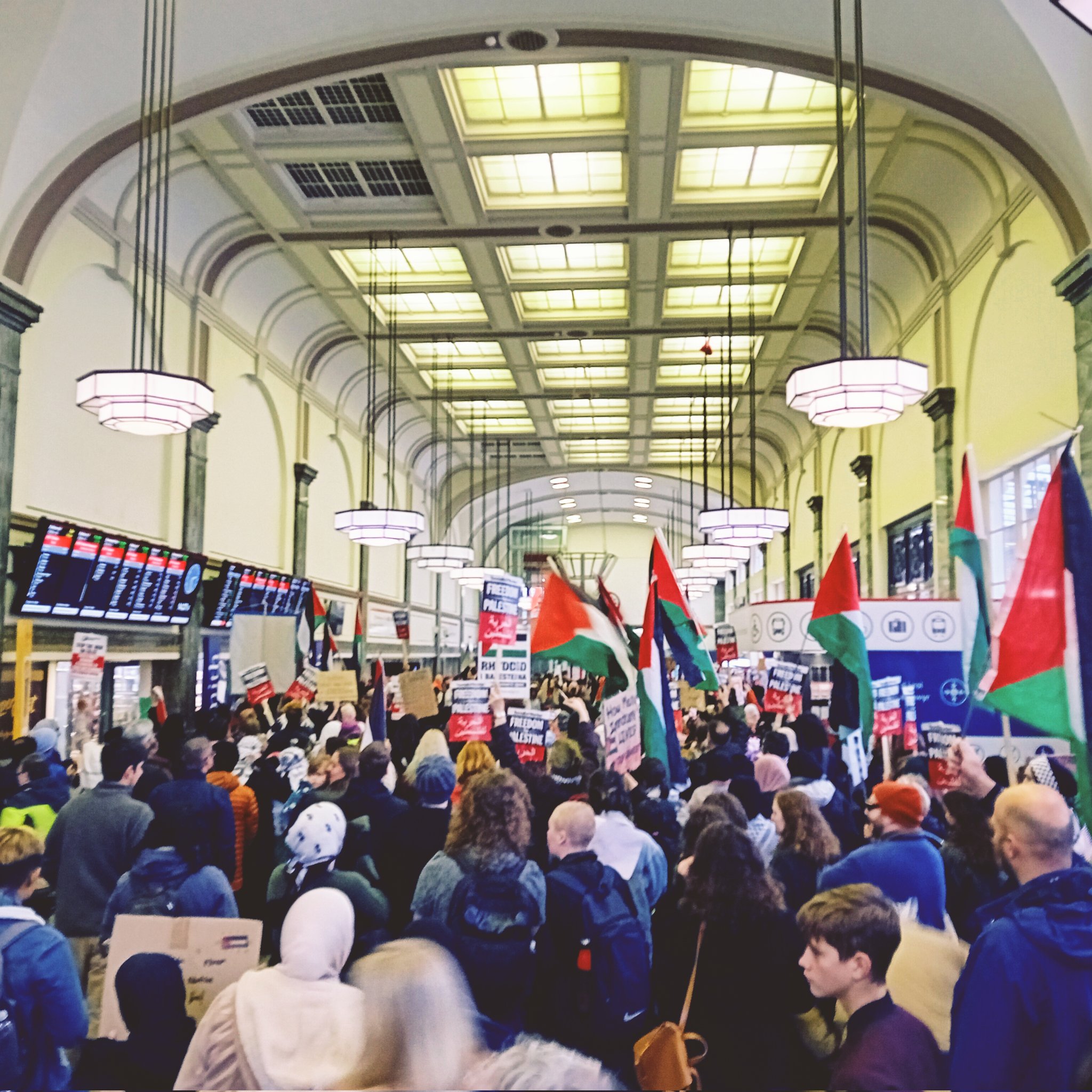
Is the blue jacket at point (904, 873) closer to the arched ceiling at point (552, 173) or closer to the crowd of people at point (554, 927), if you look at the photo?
the crowd of people at point (554, 927)

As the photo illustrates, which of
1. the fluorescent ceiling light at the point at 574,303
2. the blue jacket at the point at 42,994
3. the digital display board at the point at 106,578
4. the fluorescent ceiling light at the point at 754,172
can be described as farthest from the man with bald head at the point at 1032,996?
the fluorescent ceiling light at the point at 574,303

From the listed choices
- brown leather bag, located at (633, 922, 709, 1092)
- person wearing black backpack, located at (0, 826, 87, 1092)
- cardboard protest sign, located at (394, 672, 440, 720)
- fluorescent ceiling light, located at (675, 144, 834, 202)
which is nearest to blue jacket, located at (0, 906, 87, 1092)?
person wearing black backpack, located at (0, 826, 87, 1092)

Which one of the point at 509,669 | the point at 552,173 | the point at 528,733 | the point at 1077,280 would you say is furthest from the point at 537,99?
the point at 528,733

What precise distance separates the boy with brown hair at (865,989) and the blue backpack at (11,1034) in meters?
2.28

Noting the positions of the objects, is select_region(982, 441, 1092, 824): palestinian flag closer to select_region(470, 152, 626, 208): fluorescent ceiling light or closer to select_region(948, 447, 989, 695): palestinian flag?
select_region(948, 447, 989, 695): palestinian flag

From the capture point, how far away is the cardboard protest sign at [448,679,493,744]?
8109 millimetres

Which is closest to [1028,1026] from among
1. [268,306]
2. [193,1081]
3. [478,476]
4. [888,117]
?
[193,1081]

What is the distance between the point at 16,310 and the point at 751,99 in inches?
302

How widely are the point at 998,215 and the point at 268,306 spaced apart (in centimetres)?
1091

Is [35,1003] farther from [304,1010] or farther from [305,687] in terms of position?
[305,687]

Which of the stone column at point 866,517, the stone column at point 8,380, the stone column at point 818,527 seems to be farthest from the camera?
the stone column at point 818,527

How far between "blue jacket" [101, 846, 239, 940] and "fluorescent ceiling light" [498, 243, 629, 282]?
12.2 m

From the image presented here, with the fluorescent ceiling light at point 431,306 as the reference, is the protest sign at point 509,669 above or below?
below

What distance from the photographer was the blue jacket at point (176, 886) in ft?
12.6
